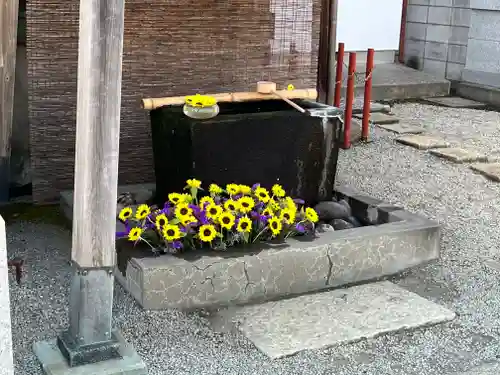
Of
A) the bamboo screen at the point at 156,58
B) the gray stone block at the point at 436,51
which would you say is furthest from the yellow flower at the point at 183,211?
the gray stone block at the point at 436,51

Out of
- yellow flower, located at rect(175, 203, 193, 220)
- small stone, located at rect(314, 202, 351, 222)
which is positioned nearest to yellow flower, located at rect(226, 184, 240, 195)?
yellow flower, located at rect(175, 203, 193, 220)

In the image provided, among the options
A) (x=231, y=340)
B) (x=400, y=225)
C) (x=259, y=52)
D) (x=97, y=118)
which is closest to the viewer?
(x=97, y=118)

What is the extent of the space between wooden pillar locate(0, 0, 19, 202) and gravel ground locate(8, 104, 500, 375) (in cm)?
60

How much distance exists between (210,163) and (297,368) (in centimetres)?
164

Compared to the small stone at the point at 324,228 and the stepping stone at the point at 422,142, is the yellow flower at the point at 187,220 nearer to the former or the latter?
the small stone at the point at 324,228

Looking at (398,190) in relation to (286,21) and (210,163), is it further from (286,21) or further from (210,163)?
(210,163)

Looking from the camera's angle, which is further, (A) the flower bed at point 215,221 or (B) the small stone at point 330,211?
(B) the small stone at point 330,211

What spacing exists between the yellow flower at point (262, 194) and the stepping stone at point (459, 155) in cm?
336

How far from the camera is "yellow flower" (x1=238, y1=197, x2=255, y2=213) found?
4.16 m

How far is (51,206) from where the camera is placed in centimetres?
546

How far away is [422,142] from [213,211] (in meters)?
4.20

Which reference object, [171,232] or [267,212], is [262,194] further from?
[171,232]

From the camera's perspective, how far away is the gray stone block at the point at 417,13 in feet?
36.7

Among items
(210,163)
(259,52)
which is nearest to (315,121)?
(210,163)
